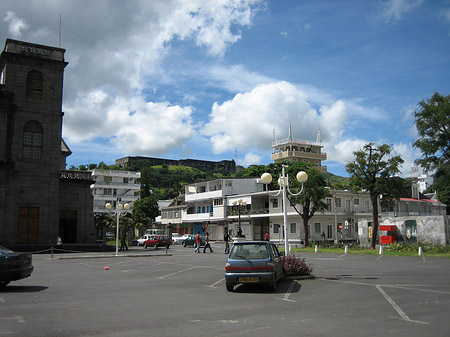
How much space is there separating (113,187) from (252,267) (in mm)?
83368

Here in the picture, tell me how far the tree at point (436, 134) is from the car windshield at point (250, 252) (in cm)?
2734

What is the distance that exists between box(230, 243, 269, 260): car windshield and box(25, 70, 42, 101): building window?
30.3 metres

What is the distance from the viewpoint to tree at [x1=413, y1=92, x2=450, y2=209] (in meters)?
33.9

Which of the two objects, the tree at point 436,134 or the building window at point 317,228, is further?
the building window at point 317,228

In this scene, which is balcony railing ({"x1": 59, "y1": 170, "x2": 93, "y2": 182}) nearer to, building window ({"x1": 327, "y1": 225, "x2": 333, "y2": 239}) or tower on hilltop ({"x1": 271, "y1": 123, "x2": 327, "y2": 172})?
building window ({"x1": 327, "y1": 225, "x2": 333, "y2": 239})

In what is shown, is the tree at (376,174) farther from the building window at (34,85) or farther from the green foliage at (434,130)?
the building window at (34,85)

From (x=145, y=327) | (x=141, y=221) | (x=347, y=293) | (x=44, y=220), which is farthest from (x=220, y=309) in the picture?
(x=141, y=221)

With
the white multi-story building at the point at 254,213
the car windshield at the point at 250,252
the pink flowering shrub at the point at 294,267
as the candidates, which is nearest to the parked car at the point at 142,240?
the white multi-story building at the point at 254,213

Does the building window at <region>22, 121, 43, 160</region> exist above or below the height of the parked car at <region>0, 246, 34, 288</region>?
above

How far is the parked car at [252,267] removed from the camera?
11.9 meters

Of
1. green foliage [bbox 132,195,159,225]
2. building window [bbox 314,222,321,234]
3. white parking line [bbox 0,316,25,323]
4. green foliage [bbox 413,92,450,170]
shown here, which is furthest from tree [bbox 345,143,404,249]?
green foliage [bbox 132,195,159,225]

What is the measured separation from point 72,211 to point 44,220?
4.63m

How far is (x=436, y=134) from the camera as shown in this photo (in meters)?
34.7

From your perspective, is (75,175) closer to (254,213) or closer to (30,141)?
(30,141)
